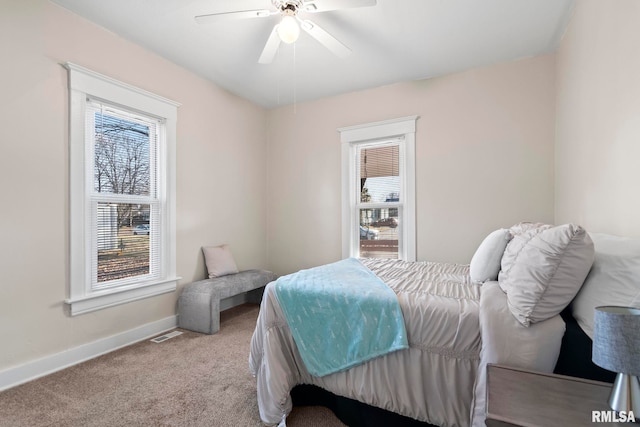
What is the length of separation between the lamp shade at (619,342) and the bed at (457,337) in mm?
393

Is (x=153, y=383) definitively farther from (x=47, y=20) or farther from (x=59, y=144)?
(x=47, y=20)

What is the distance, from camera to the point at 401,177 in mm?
3697

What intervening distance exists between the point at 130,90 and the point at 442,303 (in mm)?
3104

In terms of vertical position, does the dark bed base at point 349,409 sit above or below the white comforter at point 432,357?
below

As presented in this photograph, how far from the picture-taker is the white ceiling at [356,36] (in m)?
2.33

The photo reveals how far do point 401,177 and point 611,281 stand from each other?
2.64 metres

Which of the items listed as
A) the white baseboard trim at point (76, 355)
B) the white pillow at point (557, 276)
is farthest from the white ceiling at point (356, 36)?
the white baseboard trim at point (76, 355)

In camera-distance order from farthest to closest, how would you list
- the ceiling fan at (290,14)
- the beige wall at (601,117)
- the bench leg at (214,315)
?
1. the bench leg at (214,315)
2. the ceiling fan at (290,14)
3. the beige wall at (601,117)

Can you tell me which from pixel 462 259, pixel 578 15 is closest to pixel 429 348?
pixel 462 259

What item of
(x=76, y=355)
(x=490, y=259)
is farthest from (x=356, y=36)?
(x=76, y=355)

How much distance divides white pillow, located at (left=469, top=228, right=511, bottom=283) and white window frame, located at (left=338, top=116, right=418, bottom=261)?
1.47 meters

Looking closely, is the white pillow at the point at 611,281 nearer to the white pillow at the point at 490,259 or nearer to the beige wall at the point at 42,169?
the white pillow at the point at 490,259

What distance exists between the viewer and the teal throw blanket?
159 centimetres

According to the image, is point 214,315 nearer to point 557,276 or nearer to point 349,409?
point 349,409
